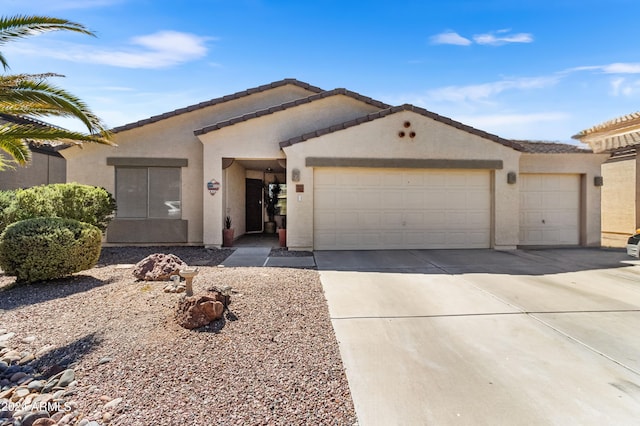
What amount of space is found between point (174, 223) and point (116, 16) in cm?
628

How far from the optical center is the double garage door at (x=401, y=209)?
11078 mm

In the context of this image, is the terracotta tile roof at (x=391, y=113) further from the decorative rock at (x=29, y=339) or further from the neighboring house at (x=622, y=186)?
the decorative rock at (x=29, y=339)

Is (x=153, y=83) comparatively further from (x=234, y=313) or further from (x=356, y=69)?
(x=234, y=313)

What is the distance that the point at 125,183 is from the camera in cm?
1201

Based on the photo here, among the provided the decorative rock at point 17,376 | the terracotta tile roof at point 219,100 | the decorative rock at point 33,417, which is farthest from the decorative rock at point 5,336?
the terracotta tile roof at point 219,100

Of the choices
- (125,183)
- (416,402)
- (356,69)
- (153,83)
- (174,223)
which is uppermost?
(356,69)

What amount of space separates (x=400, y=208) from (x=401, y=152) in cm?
178

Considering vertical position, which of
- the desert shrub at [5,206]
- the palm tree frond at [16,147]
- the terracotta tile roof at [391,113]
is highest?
the terracotta tile roof at [391,113]

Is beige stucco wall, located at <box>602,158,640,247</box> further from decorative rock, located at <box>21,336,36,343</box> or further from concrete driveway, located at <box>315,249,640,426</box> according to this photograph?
decorative rock, located at <box>21,336,36,343</box>

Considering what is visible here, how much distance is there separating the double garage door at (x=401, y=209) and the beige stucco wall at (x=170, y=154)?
3.69 metres

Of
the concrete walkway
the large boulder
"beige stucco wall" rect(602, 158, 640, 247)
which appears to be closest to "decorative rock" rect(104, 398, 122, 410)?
the large boulder

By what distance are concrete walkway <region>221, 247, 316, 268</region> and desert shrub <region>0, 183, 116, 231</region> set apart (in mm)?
3977

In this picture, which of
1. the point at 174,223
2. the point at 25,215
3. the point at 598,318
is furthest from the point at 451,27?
the point at 25,215

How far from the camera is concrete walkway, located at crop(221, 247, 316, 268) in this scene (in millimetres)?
8836
